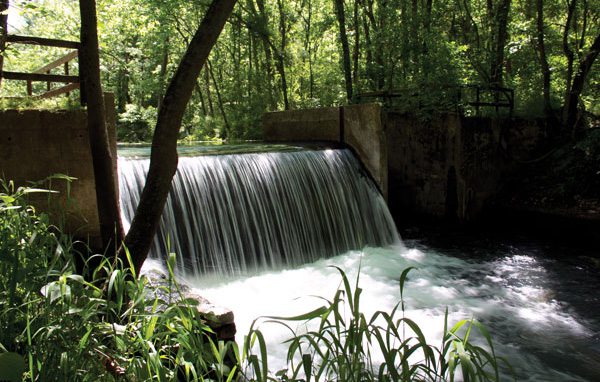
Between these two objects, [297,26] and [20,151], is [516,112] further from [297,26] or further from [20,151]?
[297,26]

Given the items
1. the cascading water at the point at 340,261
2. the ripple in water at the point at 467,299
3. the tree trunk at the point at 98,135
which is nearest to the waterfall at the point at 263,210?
the cascading water at the point at 340,261

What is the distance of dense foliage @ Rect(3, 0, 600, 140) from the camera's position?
12.9 meters

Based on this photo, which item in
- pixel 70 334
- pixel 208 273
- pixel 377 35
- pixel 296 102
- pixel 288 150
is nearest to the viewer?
pixel 70 334

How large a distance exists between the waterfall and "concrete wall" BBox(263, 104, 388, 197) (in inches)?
15.4

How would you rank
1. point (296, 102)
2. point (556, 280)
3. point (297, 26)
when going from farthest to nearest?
1. point (297, 26)
2. point (296, 102)
3. point (556, 280)

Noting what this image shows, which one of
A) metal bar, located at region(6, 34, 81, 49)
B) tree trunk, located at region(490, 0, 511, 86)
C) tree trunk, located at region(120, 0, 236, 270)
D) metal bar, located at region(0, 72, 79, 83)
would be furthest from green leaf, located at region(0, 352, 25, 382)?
tree trunk, located at region(490, 0, 511, 86)

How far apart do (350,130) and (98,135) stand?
828 cm

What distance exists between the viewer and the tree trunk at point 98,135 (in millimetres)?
3701

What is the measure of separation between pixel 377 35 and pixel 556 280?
33.7 ft

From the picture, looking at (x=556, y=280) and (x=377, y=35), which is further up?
(x=377, y=35)

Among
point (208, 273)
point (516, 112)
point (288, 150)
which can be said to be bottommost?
point (208, 273)

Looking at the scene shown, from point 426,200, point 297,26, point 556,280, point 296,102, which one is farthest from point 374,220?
point 297,26

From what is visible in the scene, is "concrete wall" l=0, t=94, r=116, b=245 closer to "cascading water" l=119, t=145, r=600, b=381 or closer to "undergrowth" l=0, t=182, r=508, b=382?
"cascading water" l=119, t=145, r=600, b=381

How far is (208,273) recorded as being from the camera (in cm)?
707
